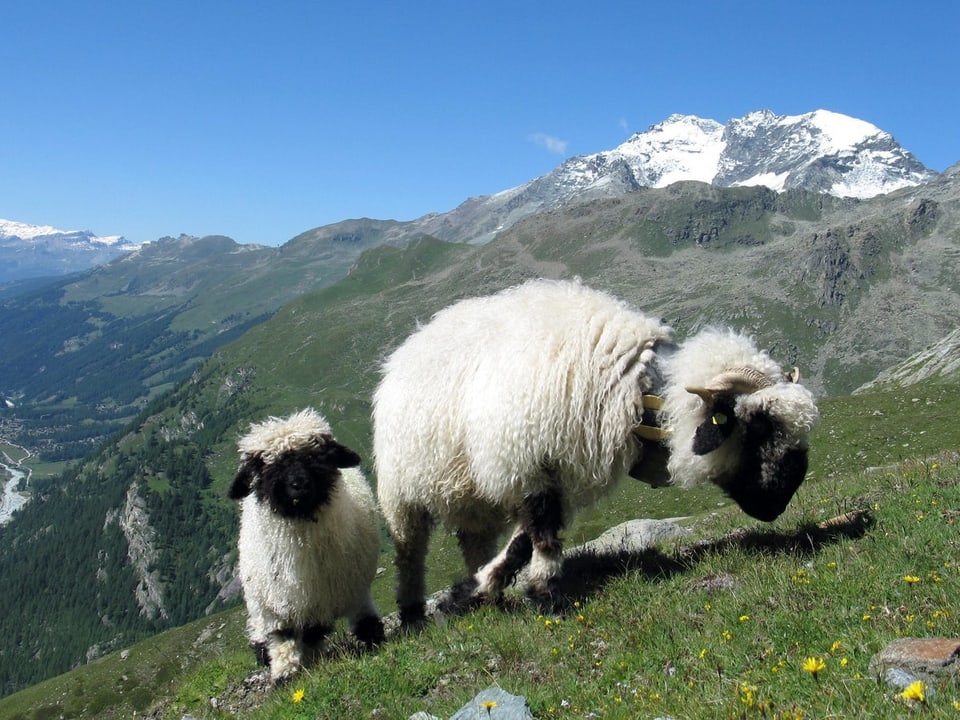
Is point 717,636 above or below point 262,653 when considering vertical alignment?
above

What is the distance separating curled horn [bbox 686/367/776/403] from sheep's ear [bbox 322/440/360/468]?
5.35 m

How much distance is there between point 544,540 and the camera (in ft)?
28.2

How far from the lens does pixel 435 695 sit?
6.82 meters

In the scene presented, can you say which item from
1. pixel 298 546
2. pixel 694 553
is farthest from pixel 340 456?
pixel 694 553

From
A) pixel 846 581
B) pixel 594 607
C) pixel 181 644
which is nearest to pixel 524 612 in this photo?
pixel 594 607

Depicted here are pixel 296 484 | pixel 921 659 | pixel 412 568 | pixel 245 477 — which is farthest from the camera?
pixel 245 477

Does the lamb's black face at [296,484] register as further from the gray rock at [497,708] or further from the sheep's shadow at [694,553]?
the gray rock at [497,708]

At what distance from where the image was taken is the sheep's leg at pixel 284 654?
419 inches

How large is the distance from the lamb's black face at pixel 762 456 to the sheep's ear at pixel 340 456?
535 cm

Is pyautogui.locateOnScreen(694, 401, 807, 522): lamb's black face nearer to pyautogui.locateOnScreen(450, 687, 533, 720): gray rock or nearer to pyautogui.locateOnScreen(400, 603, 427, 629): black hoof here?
pyautogui.locateOnScreen(450, 687, 533, 720): gray rock

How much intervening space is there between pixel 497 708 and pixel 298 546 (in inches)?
239

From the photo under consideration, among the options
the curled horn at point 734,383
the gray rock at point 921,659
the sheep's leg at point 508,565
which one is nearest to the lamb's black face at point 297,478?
the sheep's leg at point 508,565

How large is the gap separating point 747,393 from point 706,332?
123 centimetres

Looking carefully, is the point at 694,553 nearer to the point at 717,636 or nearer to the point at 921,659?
the point at 717,636
